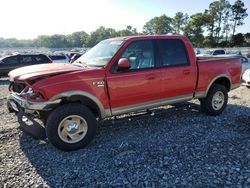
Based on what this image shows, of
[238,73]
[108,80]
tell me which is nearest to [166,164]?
[108,80]

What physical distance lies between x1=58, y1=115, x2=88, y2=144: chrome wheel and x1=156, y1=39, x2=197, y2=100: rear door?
194 cm

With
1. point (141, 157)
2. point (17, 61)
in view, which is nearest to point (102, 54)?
point (141, 157)

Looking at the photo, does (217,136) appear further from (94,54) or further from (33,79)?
(33,79)

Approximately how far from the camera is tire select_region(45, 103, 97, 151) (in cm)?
412

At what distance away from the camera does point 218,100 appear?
638cm

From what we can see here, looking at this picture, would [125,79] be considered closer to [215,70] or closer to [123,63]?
[123,63]

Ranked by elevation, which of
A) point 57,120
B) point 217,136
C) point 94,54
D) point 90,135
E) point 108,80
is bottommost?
point 217,136

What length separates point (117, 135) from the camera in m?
5.11

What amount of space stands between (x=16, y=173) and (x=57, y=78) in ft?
5.23

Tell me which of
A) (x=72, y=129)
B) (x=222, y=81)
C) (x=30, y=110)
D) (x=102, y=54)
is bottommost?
(x=72, y=129)

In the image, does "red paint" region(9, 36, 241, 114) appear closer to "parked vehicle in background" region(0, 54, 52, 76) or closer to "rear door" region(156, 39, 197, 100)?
"rear door" region(156, 39, 197, 100)

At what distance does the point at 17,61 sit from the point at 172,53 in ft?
42.3

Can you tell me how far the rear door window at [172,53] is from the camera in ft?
17.2

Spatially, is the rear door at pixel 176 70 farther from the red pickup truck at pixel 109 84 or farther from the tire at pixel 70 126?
the tire at pixel 70 126
